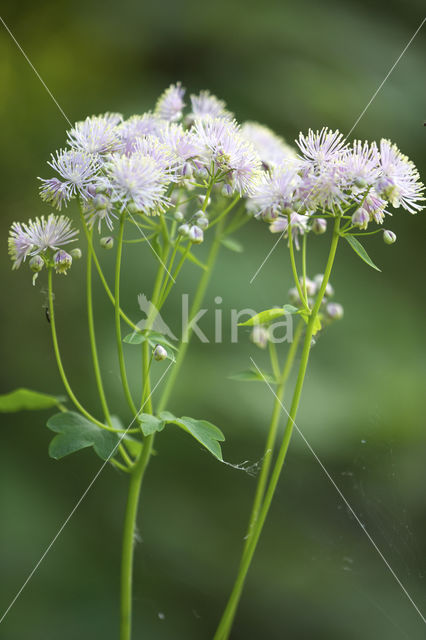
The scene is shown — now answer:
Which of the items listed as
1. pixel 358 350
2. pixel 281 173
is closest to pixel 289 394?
pixel 358 350

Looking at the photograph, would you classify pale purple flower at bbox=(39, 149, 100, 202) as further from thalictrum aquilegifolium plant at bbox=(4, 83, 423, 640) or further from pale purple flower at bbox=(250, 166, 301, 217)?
pale purple flower at bbox=(250, 166, 301, 217)

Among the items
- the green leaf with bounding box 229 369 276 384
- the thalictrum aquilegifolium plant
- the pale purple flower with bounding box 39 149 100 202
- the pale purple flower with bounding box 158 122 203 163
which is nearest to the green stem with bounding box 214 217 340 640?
the thalictrum aquilegifolium plant

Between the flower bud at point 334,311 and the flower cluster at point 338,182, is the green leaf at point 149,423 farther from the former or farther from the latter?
the flower bud at point 334,311

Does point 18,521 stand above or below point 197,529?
below

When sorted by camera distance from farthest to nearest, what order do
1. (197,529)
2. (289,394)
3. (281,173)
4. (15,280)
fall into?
(15,280)
(197,529)
(289,394)
(281,173)

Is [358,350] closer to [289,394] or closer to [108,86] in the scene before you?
[289,394]

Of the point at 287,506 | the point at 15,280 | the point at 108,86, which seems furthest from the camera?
the point at 108,86
